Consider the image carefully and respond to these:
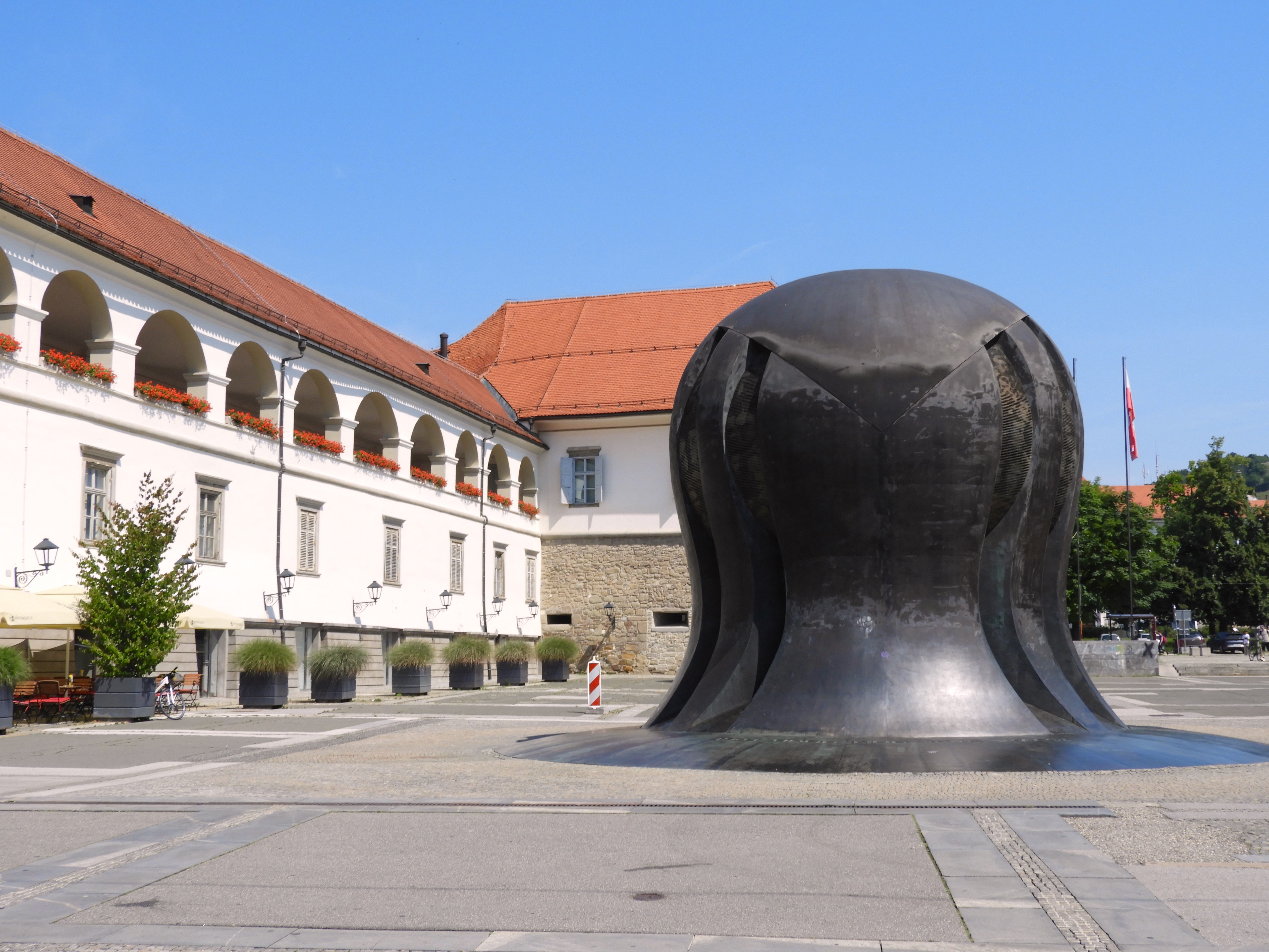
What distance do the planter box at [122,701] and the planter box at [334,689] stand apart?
4944 millimetres

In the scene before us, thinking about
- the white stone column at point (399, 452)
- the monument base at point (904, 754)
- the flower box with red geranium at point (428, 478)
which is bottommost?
the monument base at point (904, 754)

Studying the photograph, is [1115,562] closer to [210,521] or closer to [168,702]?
[210,521]

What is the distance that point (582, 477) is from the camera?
41812 mm

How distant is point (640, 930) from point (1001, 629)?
20.1 feet

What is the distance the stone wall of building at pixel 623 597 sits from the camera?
132 feet

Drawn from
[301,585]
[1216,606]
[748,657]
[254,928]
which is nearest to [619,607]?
[301,585]

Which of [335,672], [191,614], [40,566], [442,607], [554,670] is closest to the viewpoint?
[40,566]

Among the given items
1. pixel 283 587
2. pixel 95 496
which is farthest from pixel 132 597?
pixel 283 587

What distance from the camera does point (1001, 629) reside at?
9.68 metres

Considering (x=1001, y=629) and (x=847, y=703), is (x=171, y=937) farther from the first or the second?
(x=1001, y=629)

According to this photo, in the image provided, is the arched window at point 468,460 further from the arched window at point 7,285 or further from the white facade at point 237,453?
the arched window at point 7,285

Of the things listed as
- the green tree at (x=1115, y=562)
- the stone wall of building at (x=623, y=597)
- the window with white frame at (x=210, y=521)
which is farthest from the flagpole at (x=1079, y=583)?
the window with white frame at (x=210, y=521)

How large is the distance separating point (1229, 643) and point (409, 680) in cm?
5125

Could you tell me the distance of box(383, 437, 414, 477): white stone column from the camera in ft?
111
